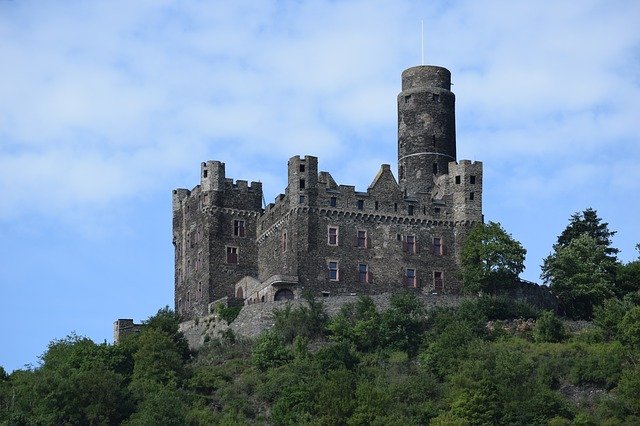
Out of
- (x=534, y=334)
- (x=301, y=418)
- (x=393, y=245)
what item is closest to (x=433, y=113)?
(x=393, y=245)

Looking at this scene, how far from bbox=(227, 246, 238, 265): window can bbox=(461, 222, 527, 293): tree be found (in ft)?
47.0

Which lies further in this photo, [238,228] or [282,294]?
[238,228]

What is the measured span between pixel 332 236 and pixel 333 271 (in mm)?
2058

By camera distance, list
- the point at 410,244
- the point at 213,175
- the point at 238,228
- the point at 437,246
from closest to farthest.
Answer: the point at 410,244, the point at 437,246, the point at 213,175, the point at 238,228

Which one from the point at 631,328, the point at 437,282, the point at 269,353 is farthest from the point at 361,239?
the point at 631,328

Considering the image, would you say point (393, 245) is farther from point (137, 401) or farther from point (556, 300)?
point (137, 401)

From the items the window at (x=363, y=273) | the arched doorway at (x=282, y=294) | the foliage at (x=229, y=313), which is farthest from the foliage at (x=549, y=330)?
the foliage at (x=229, y=313)

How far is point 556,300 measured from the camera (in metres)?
121

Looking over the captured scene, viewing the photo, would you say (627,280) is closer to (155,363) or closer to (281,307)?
(281,307)

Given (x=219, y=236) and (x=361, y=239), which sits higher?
(x=219, y=236)

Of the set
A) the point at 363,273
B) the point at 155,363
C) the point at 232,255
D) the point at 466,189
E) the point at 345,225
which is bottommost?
the point at 155,363

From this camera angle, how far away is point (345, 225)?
11950 centimetres

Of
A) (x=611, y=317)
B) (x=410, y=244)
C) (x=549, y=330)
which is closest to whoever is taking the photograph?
(x=611, y=317)

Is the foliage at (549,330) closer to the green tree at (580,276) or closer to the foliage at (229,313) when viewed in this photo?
the green tree at (580,276)
